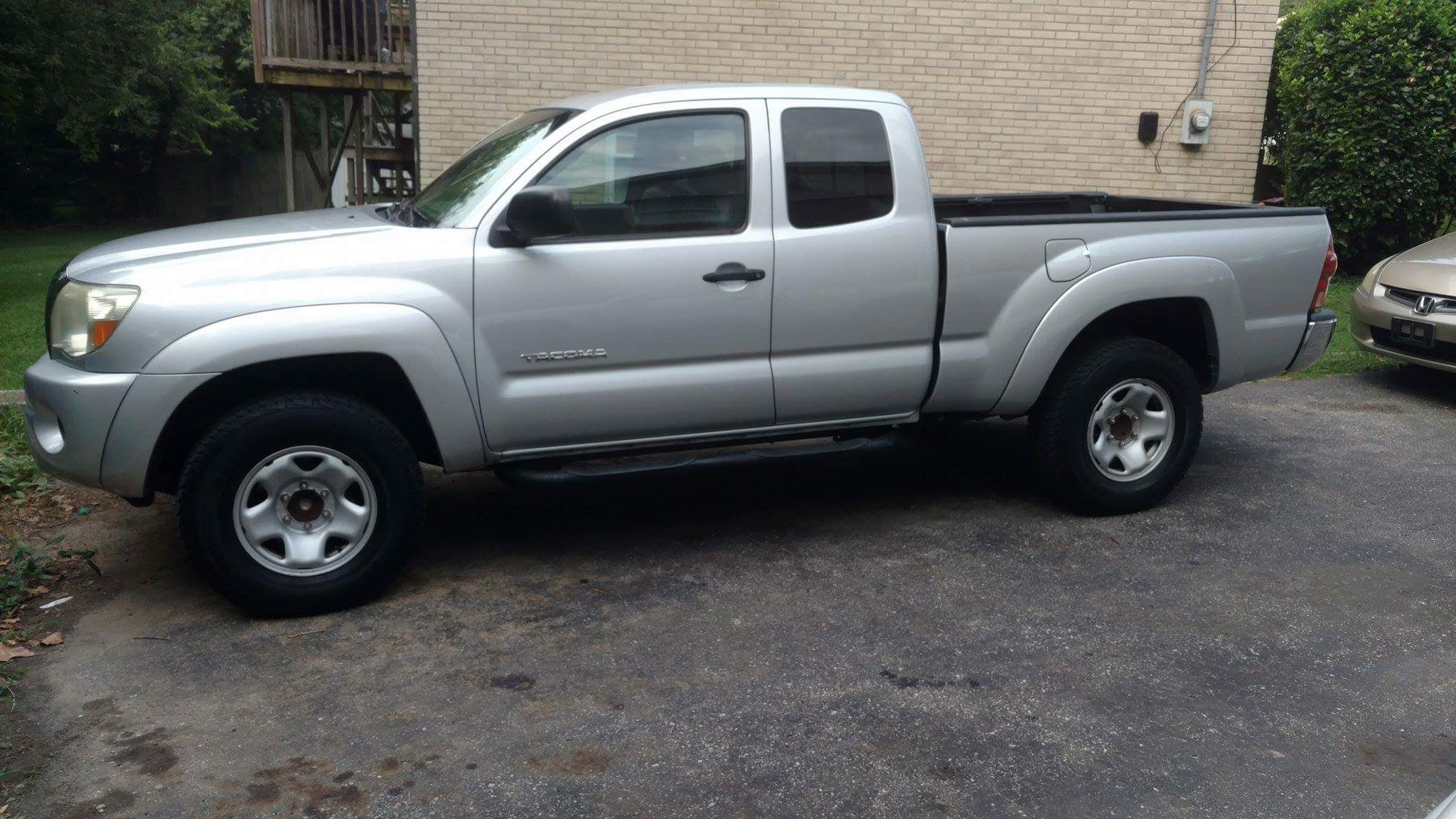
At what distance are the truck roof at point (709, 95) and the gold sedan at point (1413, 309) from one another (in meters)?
4.62

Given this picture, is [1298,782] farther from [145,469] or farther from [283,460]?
[145,469]

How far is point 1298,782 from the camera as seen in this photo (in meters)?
3.51

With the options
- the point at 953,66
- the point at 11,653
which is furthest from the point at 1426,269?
the point at 11,653

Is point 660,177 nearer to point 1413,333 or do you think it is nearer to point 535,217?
point 535,217

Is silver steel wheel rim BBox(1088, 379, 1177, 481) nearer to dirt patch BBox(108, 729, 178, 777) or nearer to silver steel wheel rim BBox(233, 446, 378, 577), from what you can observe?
silver steel wheel rim BBox(233, 446, 378, 577)

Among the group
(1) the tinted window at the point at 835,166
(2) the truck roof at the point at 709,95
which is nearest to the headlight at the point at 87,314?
(2) the truck roof at the point at 709,95

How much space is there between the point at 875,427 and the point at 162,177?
1018 inches

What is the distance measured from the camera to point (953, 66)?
11250 mm

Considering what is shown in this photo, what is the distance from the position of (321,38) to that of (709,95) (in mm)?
9309

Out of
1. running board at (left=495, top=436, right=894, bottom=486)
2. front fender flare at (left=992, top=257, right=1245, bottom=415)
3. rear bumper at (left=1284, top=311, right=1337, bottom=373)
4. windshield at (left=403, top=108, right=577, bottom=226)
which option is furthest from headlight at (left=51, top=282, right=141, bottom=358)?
rear bumper at (left=1284, top=311, right=1337, bottom=373)

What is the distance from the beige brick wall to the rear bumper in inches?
222

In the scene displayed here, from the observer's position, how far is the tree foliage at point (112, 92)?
14.2 meters

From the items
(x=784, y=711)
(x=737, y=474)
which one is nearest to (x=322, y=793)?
(x=784, y=711)

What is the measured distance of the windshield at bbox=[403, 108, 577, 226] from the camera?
489cm
